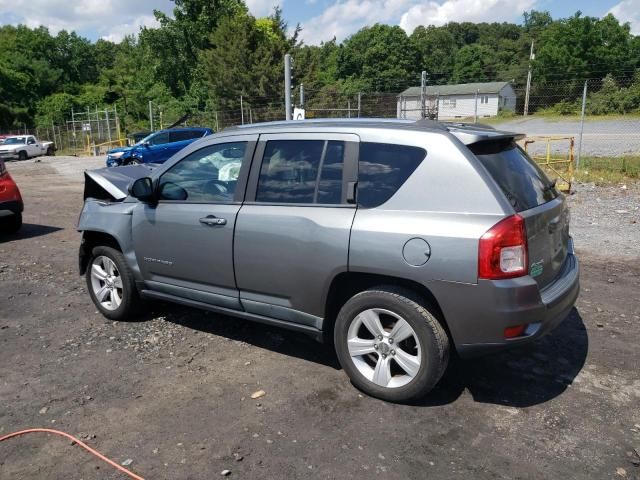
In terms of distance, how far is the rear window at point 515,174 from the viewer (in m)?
3.27

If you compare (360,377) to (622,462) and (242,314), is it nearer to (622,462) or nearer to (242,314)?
(242,314)

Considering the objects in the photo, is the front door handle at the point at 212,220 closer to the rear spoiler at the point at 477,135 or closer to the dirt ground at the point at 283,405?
the dirt ground at the point at 283,405

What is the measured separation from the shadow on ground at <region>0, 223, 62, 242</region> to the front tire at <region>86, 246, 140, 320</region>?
15.8ft

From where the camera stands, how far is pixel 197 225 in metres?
4.13

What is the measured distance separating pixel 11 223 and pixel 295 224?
303 inches

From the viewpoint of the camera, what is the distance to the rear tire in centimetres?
920

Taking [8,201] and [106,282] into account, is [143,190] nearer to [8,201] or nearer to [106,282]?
[106,282]

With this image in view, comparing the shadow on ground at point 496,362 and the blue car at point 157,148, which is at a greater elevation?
the blue car at point 157,148

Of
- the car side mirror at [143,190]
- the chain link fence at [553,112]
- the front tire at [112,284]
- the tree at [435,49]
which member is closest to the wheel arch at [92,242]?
the front tire at [112,284]

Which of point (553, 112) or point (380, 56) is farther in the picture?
point (380, 56)

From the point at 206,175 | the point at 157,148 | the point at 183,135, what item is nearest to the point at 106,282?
the point at 206,175

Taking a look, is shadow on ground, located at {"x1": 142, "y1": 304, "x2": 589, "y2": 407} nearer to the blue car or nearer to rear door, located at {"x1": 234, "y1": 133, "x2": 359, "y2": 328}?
rear door, located at {"x1": 234, "y1": 133, "x2": 359, "y2": 328}

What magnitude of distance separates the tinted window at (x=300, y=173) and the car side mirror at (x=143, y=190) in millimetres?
1083

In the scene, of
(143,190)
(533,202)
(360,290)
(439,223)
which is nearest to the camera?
(439,223)
